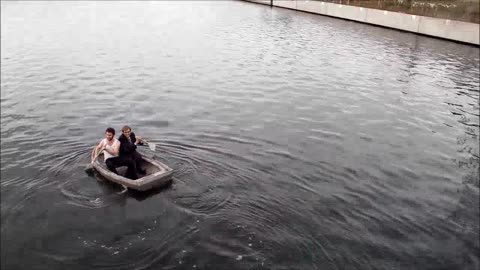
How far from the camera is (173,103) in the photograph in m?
24.2

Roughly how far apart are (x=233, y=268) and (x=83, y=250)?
4116mm

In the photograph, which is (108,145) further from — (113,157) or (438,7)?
(438,7)

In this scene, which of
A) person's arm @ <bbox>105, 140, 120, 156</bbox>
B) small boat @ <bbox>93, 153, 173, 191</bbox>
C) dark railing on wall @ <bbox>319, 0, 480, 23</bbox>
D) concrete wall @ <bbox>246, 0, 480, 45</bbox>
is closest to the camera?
small boat @ <bbox>93, 153, 173, 191</bbox>

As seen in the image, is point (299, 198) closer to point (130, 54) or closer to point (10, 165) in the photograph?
point (10, 165)

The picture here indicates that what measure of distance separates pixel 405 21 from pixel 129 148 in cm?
4340

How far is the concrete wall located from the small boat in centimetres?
3673

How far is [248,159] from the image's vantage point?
1714cm

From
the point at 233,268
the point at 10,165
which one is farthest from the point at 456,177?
the point at 10,165

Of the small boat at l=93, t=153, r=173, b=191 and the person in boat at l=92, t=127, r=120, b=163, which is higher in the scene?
the person in boat at l=92, t=127, r=120, b=163

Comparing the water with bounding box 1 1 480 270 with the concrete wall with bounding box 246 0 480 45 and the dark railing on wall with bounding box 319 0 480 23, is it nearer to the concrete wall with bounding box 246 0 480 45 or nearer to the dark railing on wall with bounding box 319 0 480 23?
the concrete wall with bounding box 246 0 480 45

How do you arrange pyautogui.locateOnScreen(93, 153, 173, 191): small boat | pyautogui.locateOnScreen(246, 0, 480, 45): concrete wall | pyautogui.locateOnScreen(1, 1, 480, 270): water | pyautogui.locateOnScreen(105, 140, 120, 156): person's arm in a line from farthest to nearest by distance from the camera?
pyautogui.locateOnScreen(246, 0, 480, 45): concrete wall < pyautogui.locateOnScreen(105, 140, 120, 156): person's arm < pyautogui.locateOnScreen(93, 153, 173, 191): small boat < pyautogui.locateOnScreen(1, 1, 480, 270): water

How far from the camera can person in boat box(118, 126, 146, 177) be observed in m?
14.7

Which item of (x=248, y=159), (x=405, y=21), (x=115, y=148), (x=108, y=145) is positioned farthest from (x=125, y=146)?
(x=405, y=21)

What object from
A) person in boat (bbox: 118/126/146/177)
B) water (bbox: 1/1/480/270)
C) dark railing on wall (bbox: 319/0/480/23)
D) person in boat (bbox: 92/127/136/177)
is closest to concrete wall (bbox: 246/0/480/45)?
dark railing on wall (bbox: 319/0/480/23)
